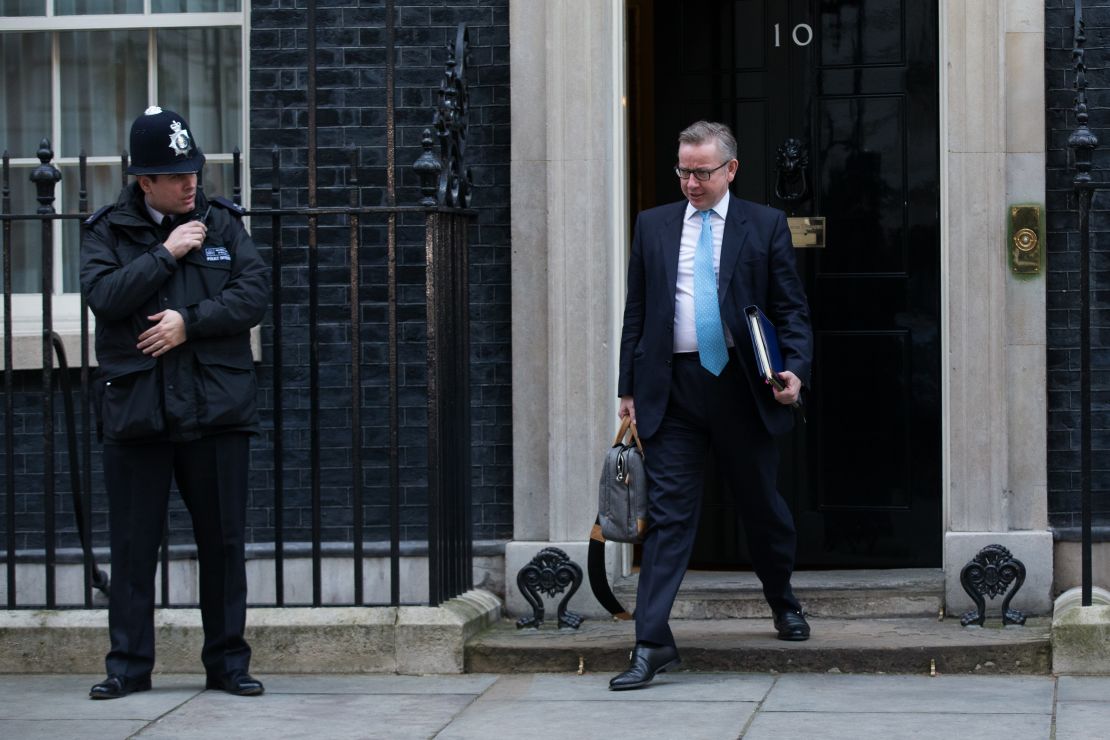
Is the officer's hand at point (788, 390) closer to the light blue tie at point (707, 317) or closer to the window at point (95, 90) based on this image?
the light blue tie at point (707, 317)

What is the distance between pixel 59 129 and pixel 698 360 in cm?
340

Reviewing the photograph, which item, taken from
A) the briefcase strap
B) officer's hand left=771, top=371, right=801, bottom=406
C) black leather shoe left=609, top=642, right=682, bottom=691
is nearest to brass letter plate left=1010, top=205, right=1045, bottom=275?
officer's hand left=771, top=371, right=801, bottom=406

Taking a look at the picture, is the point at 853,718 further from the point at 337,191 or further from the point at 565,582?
the point at 337,191

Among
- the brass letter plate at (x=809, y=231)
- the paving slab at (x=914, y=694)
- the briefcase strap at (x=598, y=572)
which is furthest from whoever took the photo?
the brass letter plate at (x=809, y=231)

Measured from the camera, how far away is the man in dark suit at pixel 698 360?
650 cm


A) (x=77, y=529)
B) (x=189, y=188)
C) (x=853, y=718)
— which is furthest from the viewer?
(x=77, y=529)

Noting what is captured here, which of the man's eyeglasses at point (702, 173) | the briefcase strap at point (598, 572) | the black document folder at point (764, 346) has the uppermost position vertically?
the man's eyeglasses at point (702, 173)

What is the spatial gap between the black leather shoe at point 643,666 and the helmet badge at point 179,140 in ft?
7.49

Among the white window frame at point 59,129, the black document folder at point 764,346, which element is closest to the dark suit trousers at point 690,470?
the black document folder at point 764,346

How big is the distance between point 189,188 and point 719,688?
8.17ft

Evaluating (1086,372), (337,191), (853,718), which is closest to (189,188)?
(337,191)

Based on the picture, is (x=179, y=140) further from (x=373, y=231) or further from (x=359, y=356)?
(x=373, y=231)

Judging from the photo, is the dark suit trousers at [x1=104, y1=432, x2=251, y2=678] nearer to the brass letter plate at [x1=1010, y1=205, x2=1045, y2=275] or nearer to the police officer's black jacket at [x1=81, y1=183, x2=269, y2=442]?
the police officer's black jacket at [x1=81, y1=183, x2=269, y2=442]

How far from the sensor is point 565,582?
7.48m
